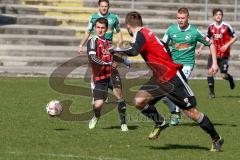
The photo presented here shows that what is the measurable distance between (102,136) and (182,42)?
8.74 feet

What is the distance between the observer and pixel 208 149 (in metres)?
11.0

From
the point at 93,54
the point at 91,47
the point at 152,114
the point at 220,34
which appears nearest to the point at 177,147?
the point at 152,114

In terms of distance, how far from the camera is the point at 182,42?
13.8m

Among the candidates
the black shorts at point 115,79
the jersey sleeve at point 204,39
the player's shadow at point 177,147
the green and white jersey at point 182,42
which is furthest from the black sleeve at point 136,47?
the green and white jersey at point 182,42

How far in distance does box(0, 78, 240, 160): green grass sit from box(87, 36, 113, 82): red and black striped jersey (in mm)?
950

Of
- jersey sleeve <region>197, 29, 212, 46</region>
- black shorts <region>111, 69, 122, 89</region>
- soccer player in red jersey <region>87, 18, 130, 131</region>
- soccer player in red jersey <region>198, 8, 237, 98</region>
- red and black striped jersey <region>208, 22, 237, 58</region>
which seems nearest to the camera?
jersey sleeve <region>197, 29, 212, 46</region>

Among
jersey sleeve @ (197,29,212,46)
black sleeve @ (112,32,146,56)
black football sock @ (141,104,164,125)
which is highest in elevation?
black sleeve @ (112,32,146,56)

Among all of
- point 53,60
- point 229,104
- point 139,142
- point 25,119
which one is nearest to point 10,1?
point 53,60

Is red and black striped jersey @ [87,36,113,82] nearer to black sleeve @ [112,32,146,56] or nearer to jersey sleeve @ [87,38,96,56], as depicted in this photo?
jersey sleeve @ [87,38,96,56]

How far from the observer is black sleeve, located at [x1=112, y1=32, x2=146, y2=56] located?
407 inches

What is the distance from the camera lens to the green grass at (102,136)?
10.3 meters

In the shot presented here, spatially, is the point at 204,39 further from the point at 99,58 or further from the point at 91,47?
the point at 91,47

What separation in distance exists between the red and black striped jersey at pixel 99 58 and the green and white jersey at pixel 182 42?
4.05 ft

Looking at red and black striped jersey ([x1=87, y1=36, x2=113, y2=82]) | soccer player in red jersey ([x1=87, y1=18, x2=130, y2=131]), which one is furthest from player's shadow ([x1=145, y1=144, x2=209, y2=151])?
red and black striped jersey ([x1=87, y1=36, x2=113, y2=82])
